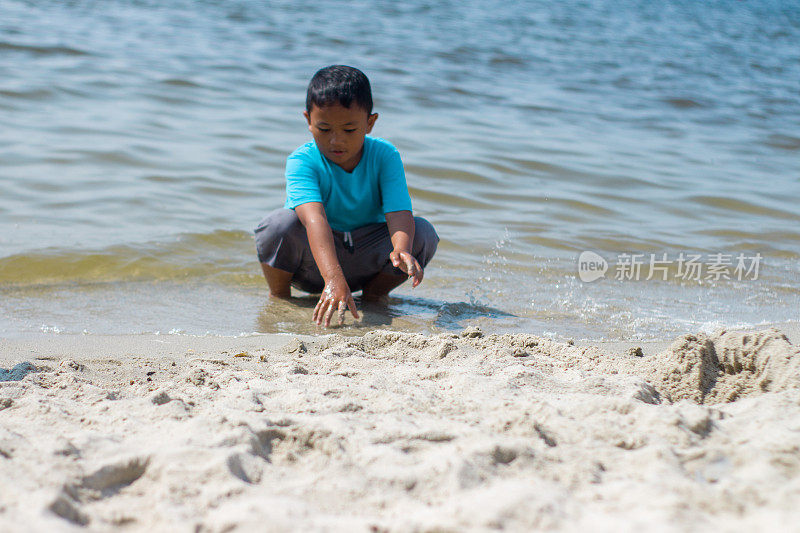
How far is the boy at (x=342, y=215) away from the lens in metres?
3.04

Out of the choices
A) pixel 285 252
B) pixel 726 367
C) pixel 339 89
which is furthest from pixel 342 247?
pixel 726 367

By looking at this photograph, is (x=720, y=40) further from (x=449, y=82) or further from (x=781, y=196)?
(x=781, y=196)

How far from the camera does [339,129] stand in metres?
3.12

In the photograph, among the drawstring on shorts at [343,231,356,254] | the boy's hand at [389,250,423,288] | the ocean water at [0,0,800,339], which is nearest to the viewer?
the boy's hand at [389,250,423,288]

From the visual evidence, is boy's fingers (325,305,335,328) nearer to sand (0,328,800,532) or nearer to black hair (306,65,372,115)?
sand (0,328,800,532)

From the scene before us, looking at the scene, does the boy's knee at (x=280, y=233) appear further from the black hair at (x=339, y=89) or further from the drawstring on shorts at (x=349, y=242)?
the black hair at (x=339, y=89)

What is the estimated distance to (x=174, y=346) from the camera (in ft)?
9.01

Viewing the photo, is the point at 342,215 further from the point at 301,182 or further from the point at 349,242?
the point at 301,182

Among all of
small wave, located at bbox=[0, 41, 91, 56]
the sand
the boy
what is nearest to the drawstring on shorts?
the boy

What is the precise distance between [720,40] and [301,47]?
866cm

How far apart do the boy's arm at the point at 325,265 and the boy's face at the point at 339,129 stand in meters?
0.23
